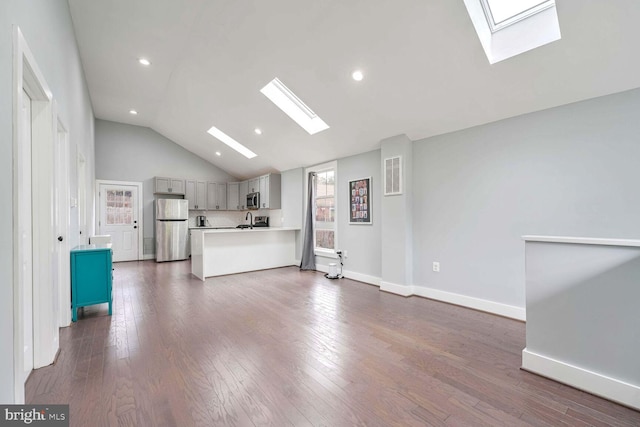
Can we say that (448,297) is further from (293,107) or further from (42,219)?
(42,219)

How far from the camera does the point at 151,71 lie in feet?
14.5

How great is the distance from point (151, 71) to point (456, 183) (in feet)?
16.3

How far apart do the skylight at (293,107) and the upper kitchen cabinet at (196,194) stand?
454 cm

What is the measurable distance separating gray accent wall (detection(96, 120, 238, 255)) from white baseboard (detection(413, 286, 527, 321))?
686 cm

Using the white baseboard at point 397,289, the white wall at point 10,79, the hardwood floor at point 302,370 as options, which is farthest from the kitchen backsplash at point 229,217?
the white wall at point 10,79

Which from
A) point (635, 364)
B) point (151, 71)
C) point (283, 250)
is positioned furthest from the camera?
point (283, 250)

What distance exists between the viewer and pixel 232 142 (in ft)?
21.3

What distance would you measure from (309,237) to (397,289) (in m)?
2.35

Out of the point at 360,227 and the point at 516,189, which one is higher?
the point at 516,189

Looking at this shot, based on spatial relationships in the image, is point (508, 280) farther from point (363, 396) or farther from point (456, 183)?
point (363, 396)

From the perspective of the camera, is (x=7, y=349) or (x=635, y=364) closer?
(x=7, y=349)

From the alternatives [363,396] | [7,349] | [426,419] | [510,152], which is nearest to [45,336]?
[7,349]

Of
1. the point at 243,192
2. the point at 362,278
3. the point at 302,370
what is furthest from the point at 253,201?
the point at 302,370

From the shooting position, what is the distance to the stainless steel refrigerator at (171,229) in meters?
6.92
